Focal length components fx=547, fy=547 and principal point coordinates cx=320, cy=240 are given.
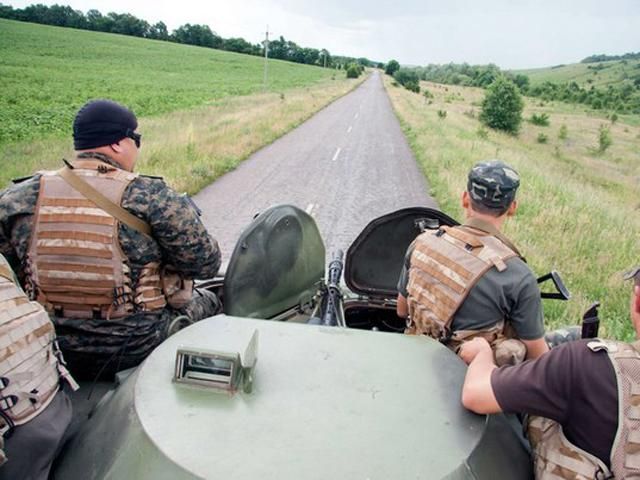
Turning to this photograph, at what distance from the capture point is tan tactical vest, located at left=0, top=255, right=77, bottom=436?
1578 mm

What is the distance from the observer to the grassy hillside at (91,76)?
2514 cm

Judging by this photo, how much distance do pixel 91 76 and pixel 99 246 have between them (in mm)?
50442

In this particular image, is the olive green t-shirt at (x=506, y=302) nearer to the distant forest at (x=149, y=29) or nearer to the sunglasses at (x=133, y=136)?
the sunglasses at (x=133, y=136)

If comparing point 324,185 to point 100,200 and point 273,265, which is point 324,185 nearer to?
point 273,265

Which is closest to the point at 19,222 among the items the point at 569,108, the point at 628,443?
the point at 628,443

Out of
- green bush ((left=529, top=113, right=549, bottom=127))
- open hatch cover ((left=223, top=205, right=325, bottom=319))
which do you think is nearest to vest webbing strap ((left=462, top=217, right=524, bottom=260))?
open hatch cover ((left=223, top=205, right=325, bottom=319))

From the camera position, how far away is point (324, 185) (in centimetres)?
1409

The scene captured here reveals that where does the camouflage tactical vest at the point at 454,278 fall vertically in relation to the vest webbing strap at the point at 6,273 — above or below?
below

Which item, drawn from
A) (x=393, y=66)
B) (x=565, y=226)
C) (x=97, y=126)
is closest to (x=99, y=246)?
(x=97, y=126)

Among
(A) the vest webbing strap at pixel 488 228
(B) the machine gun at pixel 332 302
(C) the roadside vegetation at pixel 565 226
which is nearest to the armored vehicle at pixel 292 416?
(A) the vest webbing strap at pixel 488 228

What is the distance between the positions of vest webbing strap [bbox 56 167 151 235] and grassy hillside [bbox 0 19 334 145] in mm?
17519

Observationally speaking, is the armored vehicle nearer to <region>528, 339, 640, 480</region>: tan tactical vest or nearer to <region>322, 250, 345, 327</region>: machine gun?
→ <region>528, 339, 640, 480</region>: tan tactical vest

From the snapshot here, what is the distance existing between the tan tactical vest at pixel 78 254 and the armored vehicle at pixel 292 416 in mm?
522

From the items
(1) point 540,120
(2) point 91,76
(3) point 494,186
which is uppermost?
(3) point 494,186
